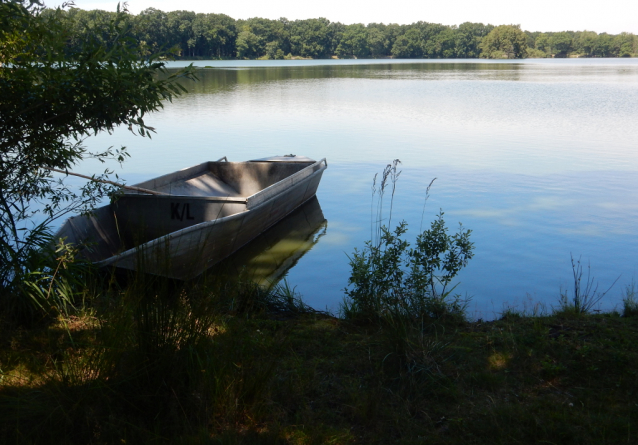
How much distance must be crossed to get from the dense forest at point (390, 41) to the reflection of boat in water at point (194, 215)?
84849 millimetres

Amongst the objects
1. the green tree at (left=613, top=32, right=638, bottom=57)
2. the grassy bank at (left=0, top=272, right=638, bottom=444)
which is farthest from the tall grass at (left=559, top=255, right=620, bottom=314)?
the green tree at (left=613, top=32, right=638, bottom=57)

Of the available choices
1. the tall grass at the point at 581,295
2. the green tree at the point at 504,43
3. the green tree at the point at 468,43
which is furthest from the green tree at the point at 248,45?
the tall grass at the point at 581,295

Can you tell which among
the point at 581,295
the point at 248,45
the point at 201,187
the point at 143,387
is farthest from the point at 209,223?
the point at 248,45

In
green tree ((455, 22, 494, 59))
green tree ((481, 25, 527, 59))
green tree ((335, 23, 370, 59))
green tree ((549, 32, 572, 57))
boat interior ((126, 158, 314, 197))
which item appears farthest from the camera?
green tree ((549, 32, 572, 57))

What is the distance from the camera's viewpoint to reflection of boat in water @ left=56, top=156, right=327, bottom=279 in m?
5.62

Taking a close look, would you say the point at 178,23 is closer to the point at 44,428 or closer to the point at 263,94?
the point at 263,94

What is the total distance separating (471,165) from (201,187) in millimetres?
6890

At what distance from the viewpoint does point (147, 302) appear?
2771 millimetres

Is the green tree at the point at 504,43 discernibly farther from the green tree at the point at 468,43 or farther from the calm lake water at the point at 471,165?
the calm lake water at the point at 471,165

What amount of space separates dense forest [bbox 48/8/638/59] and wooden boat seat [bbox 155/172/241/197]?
84.9 m

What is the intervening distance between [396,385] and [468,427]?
0.54 m

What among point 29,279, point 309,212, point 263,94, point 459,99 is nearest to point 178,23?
point 263,94

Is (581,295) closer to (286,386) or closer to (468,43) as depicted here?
(286,386)

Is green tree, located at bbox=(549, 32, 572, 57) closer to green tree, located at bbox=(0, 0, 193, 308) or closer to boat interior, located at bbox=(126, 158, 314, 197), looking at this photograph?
boat interior, located at bbox=(126, 158, 314, 197)
